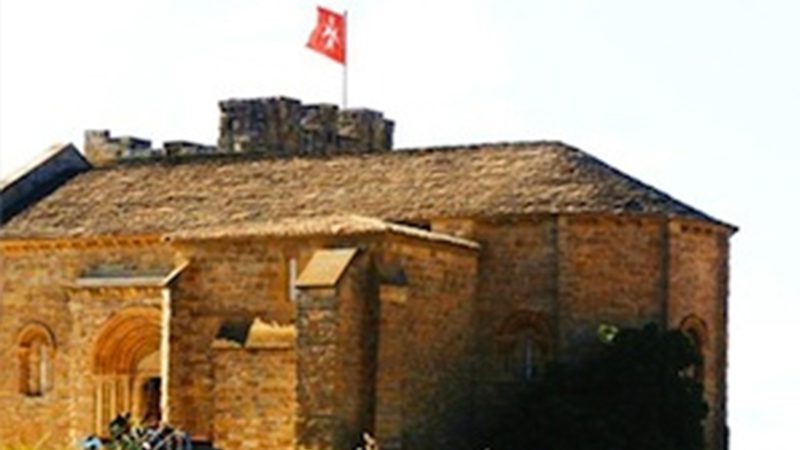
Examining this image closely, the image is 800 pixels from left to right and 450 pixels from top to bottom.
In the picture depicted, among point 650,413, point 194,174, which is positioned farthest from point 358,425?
point 194,174

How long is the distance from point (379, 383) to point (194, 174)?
10.8 meters

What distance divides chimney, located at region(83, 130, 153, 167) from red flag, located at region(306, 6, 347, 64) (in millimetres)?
5155

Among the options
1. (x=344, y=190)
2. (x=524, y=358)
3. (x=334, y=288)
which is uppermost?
(x=344, y=190)

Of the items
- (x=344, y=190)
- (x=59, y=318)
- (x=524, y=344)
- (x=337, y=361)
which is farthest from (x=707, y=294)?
(x=59, y=318)

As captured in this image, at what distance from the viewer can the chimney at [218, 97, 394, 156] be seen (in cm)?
4603

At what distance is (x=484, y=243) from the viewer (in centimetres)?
3528

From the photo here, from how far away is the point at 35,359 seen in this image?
135 ft

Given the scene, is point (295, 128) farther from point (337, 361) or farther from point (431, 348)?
point (337, 361)

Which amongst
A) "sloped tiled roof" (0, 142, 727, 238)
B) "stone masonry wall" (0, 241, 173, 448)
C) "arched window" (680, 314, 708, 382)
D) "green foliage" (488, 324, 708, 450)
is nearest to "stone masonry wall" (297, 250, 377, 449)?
"green foliage" (488, 324, 708, 450)

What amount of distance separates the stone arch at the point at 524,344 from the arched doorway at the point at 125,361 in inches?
302

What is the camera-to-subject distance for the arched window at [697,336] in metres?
35.7

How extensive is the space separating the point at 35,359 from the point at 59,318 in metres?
1.46

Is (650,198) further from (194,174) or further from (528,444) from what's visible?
(194,174)

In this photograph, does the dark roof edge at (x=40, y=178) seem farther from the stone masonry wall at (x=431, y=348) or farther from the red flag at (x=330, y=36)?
the stone masonry wall at (x=431, y=348)
